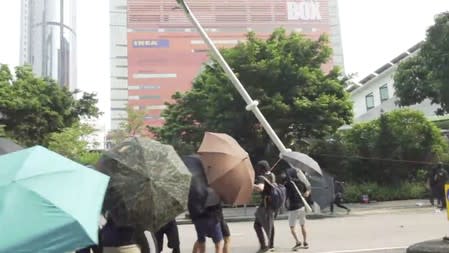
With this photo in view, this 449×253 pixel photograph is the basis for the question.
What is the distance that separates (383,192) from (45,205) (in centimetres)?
2298

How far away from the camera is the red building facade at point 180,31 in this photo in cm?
9481

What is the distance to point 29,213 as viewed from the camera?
3242 mm

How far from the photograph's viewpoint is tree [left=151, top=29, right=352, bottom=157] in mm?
23453

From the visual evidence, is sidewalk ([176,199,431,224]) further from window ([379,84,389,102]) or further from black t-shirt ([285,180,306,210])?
window ([379,84,389,102])

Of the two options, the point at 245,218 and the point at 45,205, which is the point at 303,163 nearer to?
the point at 45,205

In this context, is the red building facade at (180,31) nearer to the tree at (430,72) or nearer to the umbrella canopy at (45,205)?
the tree at (430,72)

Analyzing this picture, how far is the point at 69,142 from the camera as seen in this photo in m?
31.9

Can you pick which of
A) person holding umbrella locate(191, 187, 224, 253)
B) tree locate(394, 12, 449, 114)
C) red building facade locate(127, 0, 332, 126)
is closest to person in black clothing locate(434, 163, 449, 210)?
tree locate(394, 12, 449, 114)

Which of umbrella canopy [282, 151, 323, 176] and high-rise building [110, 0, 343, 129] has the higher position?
high-rise building [110, 0, 343, 129]

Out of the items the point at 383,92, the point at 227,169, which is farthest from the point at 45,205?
the point at 383,92

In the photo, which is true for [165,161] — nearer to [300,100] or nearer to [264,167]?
[264,167]

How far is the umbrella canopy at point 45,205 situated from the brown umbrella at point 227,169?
312 cm

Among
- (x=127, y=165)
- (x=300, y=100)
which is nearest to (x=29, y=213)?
(x=127, y=165)

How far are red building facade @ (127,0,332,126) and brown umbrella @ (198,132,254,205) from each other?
277 ft
